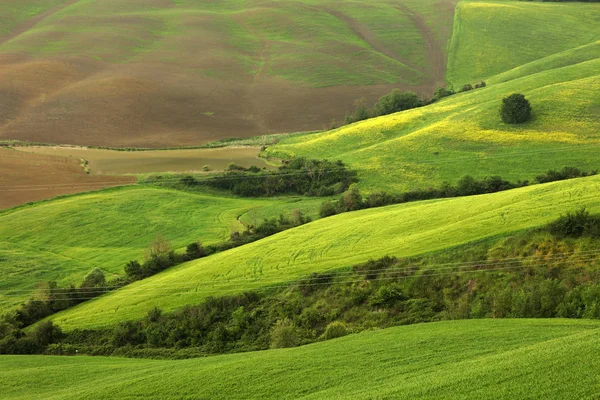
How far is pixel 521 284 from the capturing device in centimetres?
3741

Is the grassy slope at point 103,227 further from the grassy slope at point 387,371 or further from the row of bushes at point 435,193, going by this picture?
the grassy slope at point 387,371

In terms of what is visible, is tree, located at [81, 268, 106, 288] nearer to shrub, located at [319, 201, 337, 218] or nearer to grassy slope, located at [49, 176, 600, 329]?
grassy slope, located at [49, 176, 600, 329]

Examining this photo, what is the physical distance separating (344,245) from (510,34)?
12982 cm

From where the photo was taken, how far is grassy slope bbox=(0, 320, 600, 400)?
20.6 metres

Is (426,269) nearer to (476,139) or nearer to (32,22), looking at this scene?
(476,139)

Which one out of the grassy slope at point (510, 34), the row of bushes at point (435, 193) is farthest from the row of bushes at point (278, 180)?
the grassy slope at point (510, 34)

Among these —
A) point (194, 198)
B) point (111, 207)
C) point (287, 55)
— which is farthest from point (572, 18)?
point (111, 207)

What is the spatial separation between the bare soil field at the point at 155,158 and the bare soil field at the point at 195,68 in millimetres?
6873

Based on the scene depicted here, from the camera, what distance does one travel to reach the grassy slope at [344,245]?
45.1 metres

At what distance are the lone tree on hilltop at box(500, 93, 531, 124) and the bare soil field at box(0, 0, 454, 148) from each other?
157ft

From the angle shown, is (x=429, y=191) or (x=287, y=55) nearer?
(x=429, y=191)

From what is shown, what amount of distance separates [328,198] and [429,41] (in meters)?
109

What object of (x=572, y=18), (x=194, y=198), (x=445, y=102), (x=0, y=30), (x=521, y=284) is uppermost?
(x=0, y=30)

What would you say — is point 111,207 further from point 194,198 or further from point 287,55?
point 287,55
